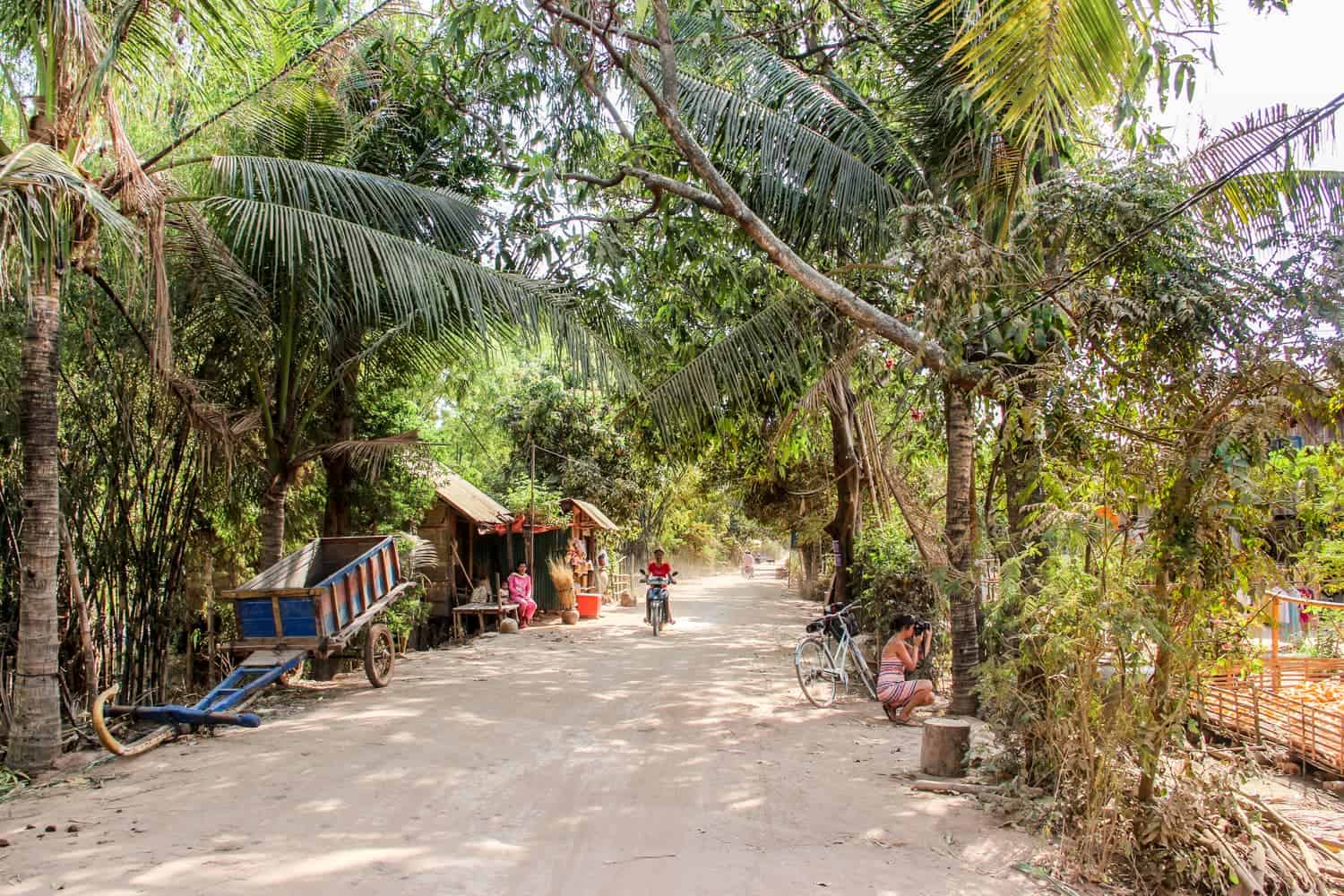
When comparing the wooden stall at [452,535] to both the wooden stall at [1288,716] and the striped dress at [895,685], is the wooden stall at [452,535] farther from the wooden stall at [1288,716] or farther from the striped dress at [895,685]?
the wooden stall at [1288,716]

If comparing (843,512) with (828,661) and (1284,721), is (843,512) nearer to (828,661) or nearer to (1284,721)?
(828,661)

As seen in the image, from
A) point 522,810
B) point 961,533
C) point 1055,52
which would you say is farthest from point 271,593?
point 1055,52

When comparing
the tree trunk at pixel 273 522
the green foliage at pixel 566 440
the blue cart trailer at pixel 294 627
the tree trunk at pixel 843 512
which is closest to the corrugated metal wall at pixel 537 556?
the green foliage at pixel 566 440

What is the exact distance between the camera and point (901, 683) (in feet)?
28.9

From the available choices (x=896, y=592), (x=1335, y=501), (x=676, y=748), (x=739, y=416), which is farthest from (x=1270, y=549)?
(x=739, y=416)

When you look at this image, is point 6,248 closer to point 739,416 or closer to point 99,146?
point 99,146

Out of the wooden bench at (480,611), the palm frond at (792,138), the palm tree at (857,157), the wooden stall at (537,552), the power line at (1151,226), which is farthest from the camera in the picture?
the wooden stall at (537,552)

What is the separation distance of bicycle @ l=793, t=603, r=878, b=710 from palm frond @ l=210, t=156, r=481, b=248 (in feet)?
18.8

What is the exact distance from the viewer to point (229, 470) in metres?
8.16

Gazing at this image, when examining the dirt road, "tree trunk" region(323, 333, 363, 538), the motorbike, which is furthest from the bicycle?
the motorbike

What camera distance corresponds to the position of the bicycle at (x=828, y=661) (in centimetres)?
988

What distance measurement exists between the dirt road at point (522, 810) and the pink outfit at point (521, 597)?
8674 millimetres

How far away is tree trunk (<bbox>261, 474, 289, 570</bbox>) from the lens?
411 inches

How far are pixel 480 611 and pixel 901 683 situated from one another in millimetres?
10982
